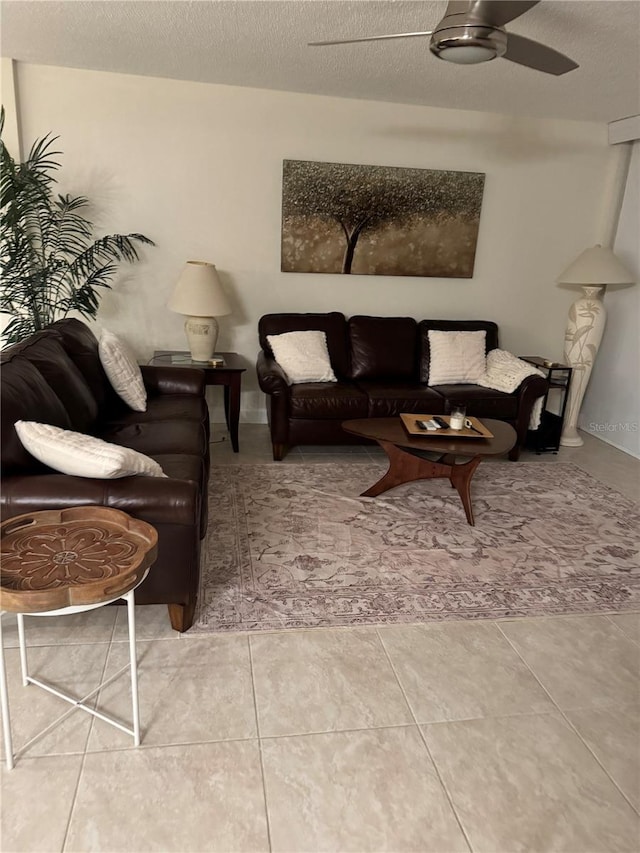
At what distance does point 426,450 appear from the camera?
10.9 feet

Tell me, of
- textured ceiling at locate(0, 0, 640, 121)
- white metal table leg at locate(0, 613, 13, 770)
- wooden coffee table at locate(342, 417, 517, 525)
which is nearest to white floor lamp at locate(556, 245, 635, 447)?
textured ceiling at locate(0, 0, 640, 121)

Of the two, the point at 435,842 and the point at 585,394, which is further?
the point at 585,394

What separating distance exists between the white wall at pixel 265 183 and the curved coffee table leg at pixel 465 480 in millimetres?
1992

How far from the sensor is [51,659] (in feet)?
6.96

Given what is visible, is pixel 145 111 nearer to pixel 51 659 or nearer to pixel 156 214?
pixel 156 214

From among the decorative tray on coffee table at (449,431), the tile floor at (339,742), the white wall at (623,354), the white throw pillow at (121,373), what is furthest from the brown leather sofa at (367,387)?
the tile floor at (339,742)

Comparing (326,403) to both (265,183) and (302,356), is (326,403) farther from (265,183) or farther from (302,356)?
(265,183)

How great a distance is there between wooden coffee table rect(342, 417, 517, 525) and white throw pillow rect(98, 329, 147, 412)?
1226 mm

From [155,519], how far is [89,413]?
1161mm

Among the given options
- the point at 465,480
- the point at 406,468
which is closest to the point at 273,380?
the point at 406,468

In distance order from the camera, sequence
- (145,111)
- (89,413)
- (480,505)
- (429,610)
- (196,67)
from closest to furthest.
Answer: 1. (429,610)
2. (89,413)
3. (480,505)
4. (196,67)
5. (145,111)

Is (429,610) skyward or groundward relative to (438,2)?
groundward

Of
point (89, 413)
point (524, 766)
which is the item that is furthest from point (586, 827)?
point (89, 413)

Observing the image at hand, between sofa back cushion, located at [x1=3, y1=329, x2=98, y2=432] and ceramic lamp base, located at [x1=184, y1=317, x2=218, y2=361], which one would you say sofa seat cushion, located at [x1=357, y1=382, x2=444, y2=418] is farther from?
sofa back cushion, located at [x1=3, y1=329, x2=98, y2=432]
